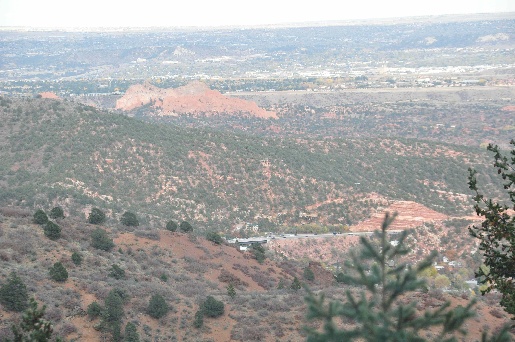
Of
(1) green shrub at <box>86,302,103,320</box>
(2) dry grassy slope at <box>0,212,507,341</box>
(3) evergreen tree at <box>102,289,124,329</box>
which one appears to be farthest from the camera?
(2) dry grassy slope at <box>0,212,507,341</box>

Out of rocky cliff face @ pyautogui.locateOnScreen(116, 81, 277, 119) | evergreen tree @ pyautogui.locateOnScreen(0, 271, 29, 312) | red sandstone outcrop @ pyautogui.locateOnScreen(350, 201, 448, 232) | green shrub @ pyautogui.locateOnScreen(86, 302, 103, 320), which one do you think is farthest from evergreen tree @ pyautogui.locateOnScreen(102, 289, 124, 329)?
rocky cliff face @ pyautogui.locateOnScreen(116, 81, 277, 119)

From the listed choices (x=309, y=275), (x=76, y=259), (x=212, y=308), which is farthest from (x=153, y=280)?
(x=309, y=275)

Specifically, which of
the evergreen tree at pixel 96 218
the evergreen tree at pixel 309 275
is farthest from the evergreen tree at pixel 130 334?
the evergreen tree at pixel 96 218

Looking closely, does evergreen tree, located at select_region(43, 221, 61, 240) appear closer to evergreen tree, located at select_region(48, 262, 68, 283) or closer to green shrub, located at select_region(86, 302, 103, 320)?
evergreen tree, located at select_region(48, 262, 68, 283)

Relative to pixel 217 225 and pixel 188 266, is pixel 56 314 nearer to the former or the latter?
pixel 188 266

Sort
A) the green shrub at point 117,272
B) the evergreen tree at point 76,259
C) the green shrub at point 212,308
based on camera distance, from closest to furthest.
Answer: the green shrub at point 212,308 < the evergreen tree at point 76,259 < the green shrub at point 117,272

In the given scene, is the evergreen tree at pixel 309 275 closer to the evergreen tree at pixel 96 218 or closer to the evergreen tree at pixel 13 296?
the evergreen tree at pixel 96 218
